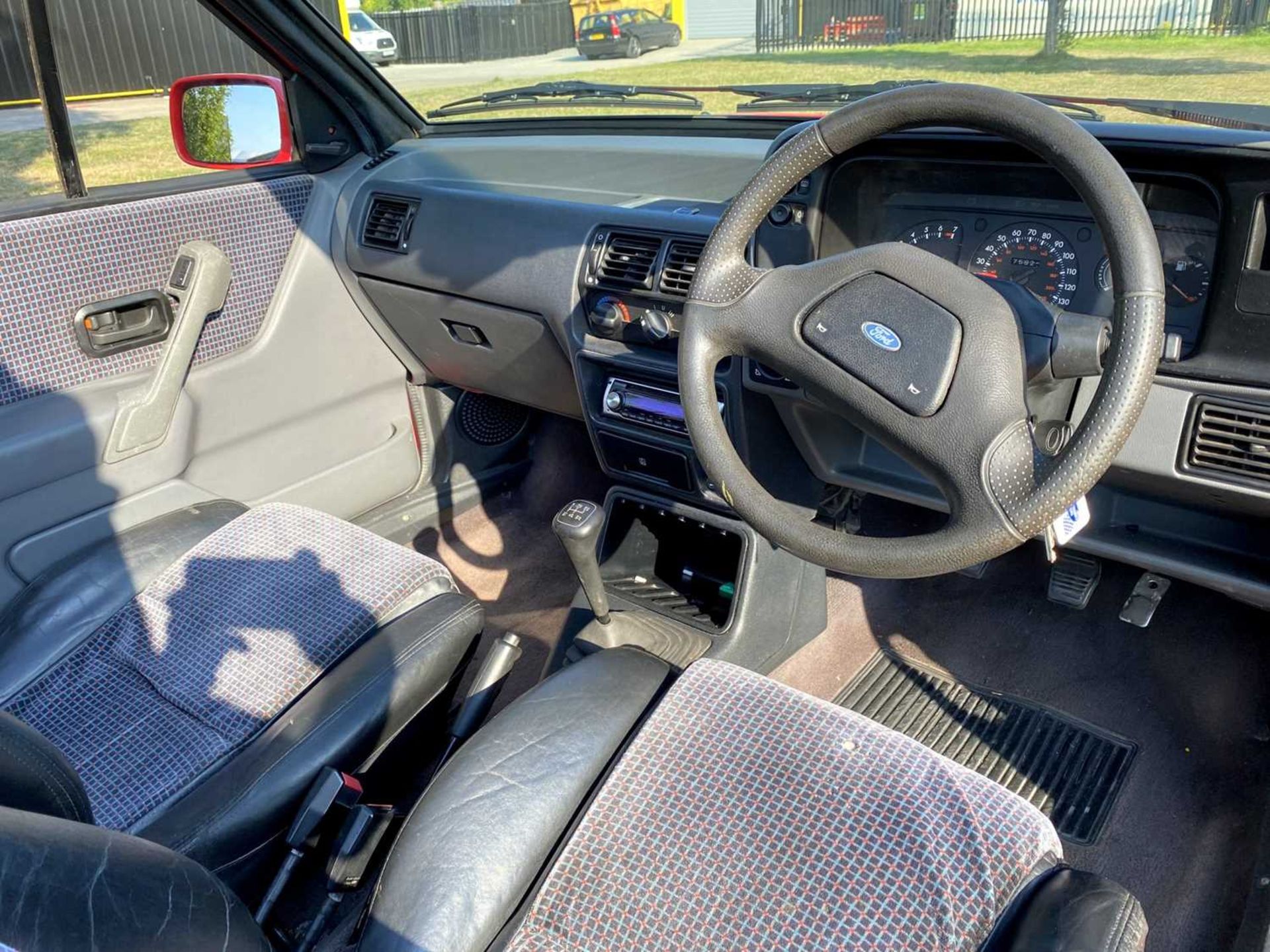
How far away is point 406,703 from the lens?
1640mm

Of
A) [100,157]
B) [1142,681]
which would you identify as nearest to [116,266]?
[100,157]

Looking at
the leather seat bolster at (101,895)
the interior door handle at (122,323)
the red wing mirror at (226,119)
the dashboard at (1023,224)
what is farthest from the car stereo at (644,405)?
the leather seat bolster at (101,895)

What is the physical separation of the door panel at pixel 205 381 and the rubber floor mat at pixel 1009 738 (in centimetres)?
148

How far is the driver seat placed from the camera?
43.4 inches

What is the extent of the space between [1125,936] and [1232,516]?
933 mm

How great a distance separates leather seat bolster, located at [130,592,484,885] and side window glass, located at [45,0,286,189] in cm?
133

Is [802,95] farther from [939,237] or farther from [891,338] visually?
[891,338]

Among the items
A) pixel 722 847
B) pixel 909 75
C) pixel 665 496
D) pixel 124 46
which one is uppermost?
pixel 124 46

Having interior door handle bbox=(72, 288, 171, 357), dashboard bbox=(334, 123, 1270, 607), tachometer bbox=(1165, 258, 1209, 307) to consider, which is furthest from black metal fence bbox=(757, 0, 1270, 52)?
interior door handle bbox=(72, 288, 171, 357)

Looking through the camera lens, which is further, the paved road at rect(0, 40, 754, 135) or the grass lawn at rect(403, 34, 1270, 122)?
the paved road at rect(0, 40, 754, 135)

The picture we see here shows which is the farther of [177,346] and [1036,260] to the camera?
[177,346]

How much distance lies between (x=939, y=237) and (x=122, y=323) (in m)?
1.69

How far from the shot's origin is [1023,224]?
5.47 feet

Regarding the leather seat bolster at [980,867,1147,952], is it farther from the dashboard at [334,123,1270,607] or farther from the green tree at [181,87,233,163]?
the green tree at [181,87,233,163]
